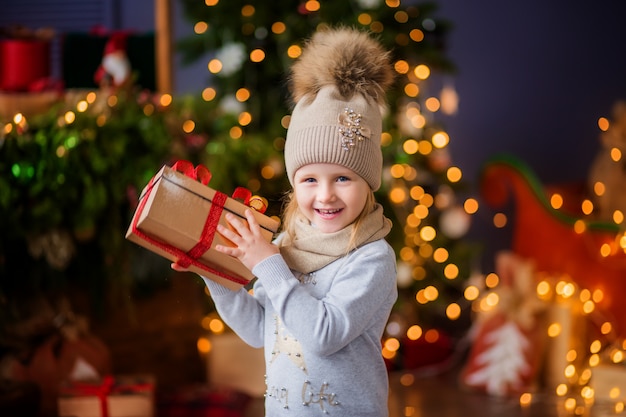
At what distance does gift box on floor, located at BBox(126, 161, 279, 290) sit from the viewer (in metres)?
1.67

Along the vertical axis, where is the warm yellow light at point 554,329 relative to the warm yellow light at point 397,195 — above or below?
below

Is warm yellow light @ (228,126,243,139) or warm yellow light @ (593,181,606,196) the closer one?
warm yellow light @ (228,126,243,139)

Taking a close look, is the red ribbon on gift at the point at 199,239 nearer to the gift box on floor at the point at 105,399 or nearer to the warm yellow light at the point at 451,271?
the gift box on floor at the point at 105,399

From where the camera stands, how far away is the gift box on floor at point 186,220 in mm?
1673

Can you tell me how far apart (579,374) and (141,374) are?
71.1 inches

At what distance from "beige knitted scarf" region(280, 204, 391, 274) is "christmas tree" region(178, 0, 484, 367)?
1.72 meters

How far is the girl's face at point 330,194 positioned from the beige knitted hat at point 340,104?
18mm

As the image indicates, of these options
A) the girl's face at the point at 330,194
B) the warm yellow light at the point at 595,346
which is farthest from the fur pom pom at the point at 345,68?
the warm yellow light at the point at 595,346

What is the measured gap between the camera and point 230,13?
3.85m

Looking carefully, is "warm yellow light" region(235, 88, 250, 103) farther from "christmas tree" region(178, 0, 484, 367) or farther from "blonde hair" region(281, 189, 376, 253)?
"blonde hair" region(281, 189, 376, 253)

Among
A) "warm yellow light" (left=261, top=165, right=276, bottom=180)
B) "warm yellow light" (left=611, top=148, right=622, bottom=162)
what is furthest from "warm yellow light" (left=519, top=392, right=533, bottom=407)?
"warm yellow light" (left=261, top=165, right=276, bottom=180)

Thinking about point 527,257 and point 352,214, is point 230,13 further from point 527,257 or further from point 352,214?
point 352,214

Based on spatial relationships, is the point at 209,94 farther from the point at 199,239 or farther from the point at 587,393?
the point at 199,239

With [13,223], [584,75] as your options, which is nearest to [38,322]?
[13,223]
